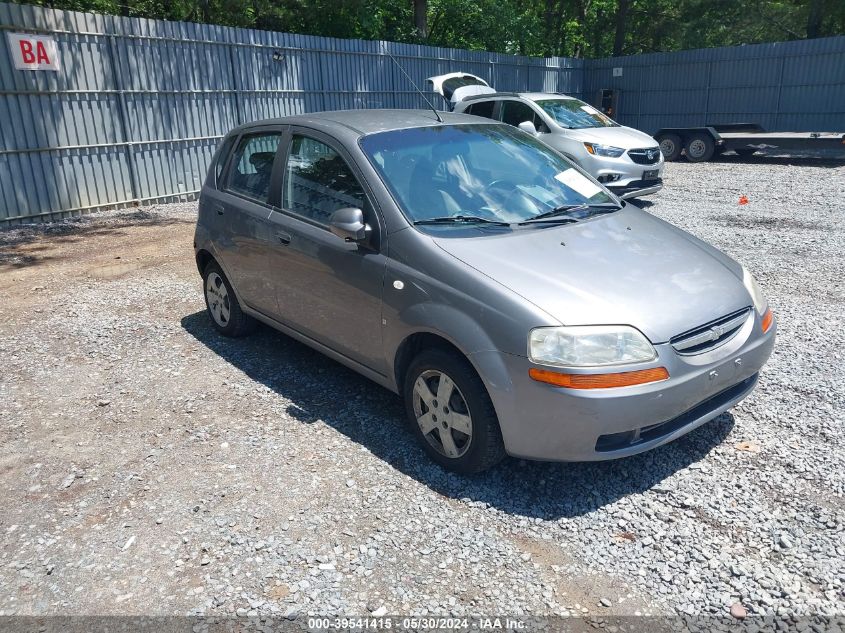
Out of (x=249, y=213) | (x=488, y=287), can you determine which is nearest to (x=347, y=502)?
(x=488, y=287)

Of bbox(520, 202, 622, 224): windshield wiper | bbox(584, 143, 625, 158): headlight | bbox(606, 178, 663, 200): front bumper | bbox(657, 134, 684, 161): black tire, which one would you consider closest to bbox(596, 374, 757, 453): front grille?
bbox(520, 202, 622, 224): windshield wiper

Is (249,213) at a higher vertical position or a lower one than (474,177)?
lower

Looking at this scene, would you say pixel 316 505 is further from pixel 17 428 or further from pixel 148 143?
pixel 148 143

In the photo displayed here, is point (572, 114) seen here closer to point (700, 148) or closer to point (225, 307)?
point (700, 148)

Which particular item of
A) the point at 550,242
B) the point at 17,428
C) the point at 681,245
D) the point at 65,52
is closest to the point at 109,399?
the point at 17,428

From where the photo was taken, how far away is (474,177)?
429cm

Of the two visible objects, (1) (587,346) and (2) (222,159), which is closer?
(1) (587,346)

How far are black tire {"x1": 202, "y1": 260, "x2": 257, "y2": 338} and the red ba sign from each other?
648 cm

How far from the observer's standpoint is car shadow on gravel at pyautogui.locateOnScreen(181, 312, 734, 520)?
11.5ft

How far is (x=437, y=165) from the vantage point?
4262mm

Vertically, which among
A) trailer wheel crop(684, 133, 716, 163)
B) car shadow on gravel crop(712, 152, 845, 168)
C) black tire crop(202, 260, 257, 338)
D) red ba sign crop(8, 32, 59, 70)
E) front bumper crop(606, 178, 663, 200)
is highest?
red ba sign crop(8, 32, 59, 70)

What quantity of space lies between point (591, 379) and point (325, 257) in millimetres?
1891

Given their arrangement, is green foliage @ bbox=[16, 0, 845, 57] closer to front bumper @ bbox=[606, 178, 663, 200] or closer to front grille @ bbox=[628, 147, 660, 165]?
front grille @ bbox=[628, 147, 660, 165]

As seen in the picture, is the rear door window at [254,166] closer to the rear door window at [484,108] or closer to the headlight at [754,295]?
the headlight at [754,295]
